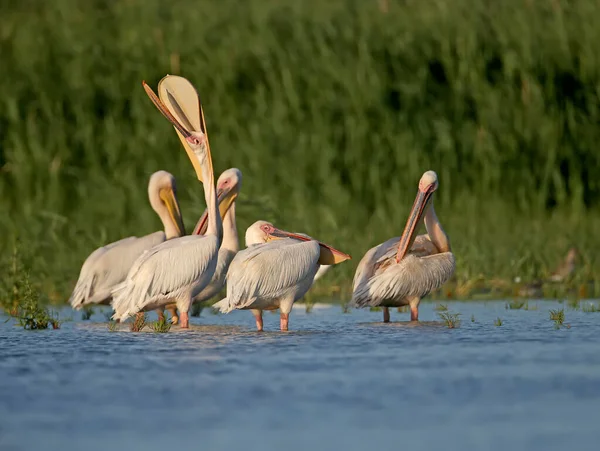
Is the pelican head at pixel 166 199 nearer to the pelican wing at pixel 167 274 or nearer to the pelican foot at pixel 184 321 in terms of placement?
the pelican foot at pixel 184 321

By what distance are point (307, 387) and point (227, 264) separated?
317cm

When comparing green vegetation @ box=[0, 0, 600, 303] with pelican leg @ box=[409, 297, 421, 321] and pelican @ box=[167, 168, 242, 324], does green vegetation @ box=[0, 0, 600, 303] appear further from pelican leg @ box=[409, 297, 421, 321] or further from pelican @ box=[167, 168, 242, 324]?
pelican leg @ box=[409, 297, 421, 321]

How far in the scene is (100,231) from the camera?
1385 cm

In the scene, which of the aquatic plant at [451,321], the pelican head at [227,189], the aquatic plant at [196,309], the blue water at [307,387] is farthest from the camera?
the aquatic plant at [196,309]

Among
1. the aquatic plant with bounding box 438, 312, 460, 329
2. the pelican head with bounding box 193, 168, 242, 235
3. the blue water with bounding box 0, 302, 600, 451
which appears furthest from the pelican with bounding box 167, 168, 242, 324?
the aquatic plant with bounding box 438, 312, 460, 329

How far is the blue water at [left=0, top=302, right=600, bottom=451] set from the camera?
575 centimetres

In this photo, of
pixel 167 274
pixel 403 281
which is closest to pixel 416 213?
pixel 403 281

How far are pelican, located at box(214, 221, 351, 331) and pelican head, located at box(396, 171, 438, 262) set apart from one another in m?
0.51

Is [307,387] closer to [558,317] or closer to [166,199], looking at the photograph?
[558,317]

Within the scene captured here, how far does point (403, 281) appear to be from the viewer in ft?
31.9

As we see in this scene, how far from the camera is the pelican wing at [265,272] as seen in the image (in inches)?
363

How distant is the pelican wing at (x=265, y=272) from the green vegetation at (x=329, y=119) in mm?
3843

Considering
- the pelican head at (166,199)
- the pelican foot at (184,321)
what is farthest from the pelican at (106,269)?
the pelican foot at (184,321)

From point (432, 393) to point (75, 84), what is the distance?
10713 mm
